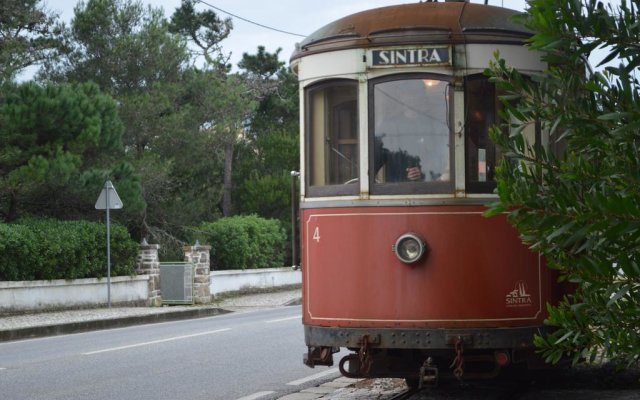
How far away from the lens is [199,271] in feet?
96.1

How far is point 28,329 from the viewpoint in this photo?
19328 mm

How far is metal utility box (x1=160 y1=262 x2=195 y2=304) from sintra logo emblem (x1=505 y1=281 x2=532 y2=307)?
1981 cm

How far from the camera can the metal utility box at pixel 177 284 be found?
28.3m

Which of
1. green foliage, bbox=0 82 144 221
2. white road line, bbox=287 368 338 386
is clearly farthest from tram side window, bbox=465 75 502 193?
green foliage, bbox=0 82 144 221

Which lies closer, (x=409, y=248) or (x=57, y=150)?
(x=409, y=248)

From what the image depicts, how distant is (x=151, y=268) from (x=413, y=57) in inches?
771

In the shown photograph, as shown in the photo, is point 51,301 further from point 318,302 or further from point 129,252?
point 318,302

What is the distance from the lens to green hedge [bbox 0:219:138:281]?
23234mm

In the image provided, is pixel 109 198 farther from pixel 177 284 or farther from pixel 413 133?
pixel 413 133

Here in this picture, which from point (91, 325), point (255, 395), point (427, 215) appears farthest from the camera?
point (91, 325)

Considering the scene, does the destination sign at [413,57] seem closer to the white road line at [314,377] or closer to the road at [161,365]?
the road at [161,365]

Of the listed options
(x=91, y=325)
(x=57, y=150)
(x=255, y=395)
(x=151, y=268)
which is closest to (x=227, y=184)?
(x=151, y=268)

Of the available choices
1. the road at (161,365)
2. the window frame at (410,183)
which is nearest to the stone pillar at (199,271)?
the road at (161,365)

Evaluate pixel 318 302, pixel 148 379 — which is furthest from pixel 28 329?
pixel 318 302
